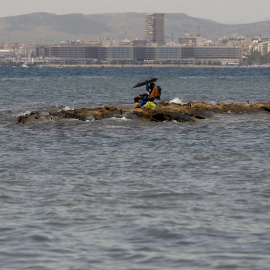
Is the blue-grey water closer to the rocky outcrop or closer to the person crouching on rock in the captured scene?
the rocky outcrop

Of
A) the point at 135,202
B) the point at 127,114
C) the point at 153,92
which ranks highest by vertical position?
the point at 153,92

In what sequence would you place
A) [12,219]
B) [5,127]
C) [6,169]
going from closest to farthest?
1. [12,219]
2. [6,169]
3. [5,127]

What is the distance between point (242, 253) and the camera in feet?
30.8

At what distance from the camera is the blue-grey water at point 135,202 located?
30.7 ft

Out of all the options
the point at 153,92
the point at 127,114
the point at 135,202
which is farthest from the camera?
the point at 153,92

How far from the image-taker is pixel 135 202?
12641 mm

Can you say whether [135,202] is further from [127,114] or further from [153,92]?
[153,92]

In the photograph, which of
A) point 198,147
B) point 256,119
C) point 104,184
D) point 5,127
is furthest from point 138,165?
point 256,119

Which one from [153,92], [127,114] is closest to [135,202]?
[127,114]

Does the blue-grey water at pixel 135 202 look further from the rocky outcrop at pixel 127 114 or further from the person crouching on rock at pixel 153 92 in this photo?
the person crouching on rock at pixel 153 92

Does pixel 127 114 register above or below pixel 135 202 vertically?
above

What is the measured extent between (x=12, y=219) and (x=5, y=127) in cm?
1631

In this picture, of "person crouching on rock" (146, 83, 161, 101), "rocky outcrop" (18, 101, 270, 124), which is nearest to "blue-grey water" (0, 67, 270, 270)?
"rocky outcrop" (18, 101, 270, 124)

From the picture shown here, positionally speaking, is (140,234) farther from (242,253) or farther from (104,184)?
(104,184)
